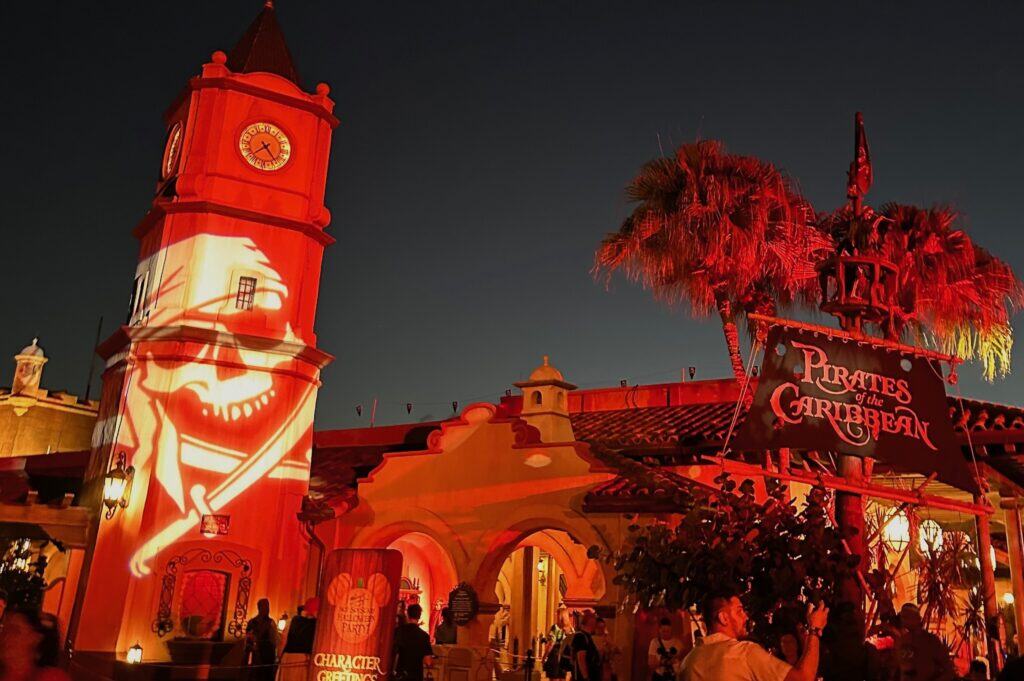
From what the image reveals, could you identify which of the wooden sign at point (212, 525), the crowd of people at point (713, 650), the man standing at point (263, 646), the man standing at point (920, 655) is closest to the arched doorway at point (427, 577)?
the wooden sign at point (212, 525)

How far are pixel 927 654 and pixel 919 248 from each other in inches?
339

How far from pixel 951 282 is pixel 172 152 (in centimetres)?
1810

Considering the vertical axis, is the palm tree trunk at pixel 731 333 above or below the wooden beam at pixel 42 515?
above

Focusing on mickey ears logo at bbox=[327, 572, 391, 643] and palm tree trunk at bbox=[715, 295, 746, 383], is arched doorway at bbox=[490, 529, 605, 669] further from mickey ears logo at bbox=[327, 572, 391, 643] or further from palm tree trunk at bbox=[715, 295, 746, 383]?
mickey ears logo at bbox=[327, 572, 391, 643]

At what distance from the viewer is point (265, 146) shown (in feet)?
73.7

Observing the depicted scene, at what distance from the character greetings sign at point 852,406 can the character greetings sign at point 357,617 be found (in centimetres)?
455

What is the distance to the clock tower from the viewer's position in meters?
19.4

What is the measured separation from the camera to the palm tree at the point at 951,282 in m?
15.2

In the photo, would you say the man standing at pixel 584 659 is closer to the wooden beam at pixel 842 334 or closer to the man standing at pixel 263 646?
the wooden beam at pixel 842 334

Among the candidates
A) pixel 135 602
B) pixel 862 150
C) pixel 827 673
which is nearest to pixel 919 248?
pixel 862 150

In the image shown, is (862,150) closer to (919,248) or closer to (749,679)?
(919,248)

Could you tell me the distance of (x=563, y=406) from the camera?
19.2m

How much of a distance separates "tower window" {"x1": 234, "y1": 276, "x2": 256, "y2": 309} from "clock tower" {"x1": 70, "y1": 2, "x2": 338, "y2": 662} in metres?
0.03

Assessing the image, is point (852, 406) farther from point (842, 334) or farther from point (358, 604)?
point (358, 604)
